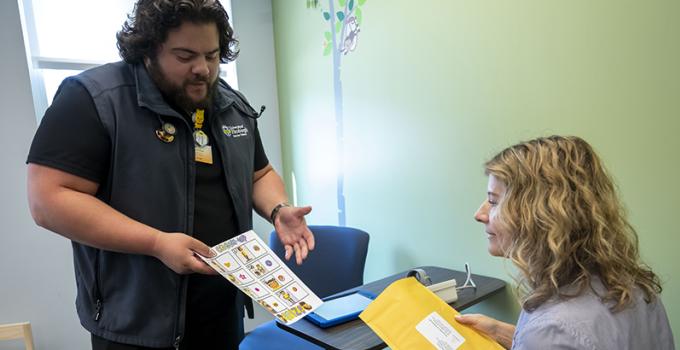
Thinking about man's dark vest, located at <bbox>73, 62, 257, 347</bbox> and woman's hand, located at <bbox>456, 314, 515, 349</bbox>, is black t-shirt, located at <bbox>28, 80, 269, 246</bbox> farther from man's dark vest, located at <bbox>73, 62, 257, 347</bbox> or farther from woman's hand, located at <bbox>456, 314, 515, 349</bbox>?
woman's hand, located at <bbox>456, 314, 515, 349</bbox>

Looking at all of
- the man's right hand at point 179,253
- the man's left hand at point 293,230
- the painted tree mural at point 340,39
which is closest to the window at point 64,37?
the painted tree mural at point 340,39

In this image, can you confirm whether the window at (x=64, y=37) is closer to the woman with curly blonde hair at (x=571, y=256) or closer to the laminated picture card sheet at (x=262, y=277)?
the laminated picture card sheet at (x=262, y=277)

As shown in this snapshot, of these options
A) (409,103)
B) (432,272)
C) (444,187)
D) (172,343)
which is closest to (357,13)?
(409,103)

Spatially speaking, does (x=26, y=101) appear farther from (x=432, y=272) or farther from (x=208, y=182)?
(x=432, y=272)

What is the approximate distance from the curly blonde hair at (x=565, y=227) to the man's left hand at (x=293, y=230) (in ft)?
1.92

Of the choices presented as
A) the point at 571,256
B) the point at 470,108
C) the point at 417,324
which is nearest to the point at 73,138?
the point at 417,324

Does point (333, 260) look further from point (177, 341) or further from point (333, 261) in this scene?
point (177, 341)

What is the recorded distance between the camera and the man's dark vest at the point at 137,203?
0.95 meters

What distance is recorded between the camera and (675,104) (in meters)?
1.18

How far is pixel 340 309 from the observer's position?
141cm

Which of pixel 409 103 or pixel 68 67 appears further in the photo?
pixel 68 67

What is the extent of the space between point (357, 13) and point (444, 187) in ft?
3.53

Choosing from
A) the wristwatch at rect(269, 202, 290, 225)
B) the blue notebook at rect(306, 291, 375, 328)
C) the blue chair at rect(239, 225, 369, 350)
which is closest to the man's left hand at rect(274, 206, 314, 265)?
the wristwatch at rect(269, 202, 290, 225)

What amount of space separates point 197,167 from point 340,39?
5.06 feet
